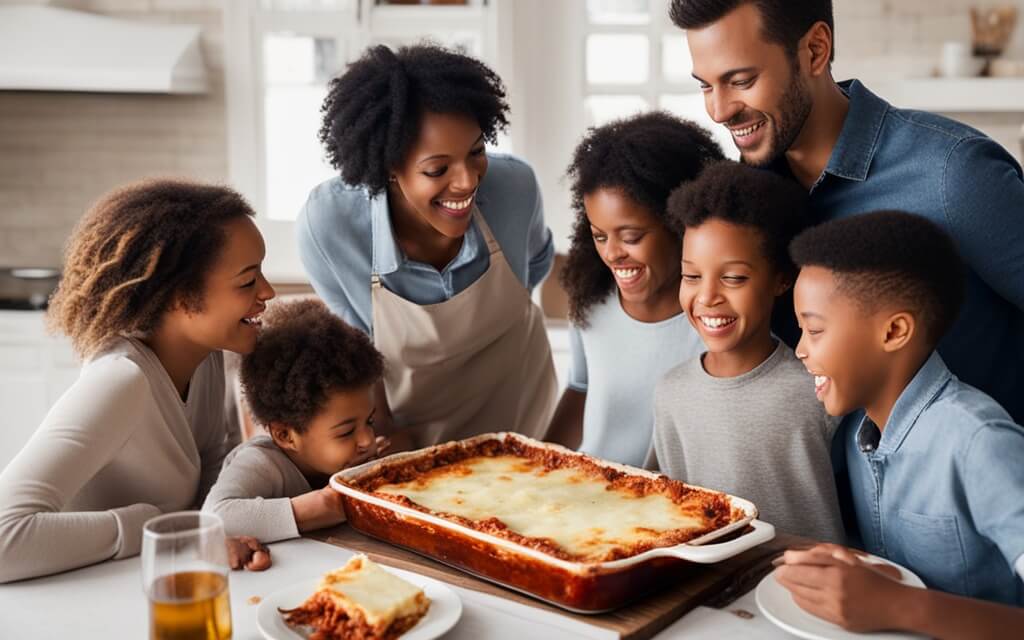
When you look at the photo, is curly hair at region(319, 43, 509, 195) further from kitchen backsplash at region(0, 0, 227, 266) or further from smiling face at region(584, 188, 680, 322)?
kitchen backsplash at region(0, 0, 227, 266)

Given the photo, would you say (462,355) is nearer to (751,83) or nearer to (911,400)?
(751,83)

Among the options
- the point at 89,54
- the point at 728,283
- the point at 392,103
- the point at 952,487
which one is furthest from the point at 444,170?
the point at 89,54

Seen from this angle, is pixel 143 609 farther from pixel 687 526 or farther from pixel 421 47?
pixel 421 47

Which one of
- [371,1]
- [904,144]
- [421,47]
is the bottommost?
[904,144]

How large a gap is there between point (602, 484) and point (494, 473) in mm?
208

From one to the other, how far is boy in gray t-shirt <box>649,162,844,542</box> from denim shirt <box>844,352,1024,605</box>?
158mm

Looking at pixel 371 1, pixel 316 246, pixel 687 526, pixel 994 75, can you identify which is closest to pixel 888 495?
pixel 687 526

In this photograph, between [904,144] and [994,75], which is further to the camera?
[994,75]

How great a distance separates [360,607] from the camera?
140 cm

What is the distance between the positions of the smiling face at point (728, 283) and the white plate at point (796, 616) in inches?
22.5

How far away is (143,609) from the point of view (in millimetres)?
1545

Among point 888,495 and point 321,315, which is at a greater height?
point 321,315

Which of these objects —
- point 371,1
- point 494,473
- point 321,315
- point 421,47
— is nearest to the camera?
point 494,473

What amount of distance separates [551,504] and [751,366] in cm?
57
